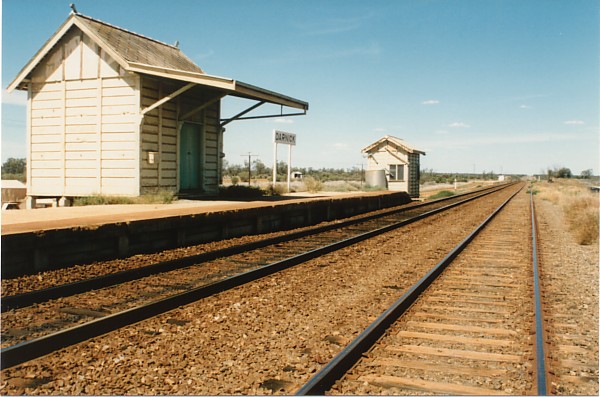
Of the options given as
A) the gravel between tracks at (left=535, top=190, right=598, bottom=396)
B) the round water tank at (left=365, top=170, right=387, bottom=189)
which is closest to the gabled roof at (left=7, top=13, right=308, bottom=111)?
the gravel between tracks at (left=535, top=190, right=598, bottom=396)

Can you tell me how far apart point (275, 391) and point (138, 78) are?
12.5 metres

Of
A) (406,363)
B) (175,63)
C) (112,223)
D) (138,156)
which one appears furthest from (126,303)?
(175,63)

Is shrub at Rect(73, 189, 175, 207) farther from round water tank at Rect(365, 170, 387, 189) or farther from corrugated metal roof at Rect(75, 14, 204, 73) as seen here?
round water tank at Rect(365, 170, 387, 189)

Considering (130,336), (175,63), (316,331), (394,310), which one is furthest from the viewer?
(175,63)

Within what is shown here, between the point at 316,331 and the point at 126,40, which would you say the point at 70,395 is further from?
the point at 126,40

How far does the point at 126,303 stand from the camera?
18.4 feet

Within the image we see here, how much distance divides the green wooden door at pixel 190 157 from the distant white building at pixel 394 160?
18452 millimetres

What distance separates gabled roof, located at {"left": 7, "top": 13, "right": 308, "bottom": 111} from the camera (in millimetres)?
13555

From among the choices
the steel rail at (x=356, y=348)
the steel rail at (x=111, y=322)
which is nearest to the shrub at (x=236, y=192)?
the steel rail at (x=111, y=322)

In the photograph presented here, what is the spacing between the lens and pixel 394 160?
34094 mm

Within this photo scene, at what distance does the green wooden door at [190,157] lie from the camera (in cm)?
1619

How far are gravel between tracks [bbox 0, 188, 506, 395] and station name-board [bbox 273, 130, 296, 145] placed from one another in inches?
606

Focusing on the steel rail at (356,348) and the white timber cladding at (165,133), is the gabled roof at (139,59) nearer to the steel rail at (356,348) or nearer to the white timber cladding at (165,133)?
the white timber cladding at (165,133)

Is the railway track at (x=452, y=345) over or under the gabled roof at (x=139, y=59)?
under
